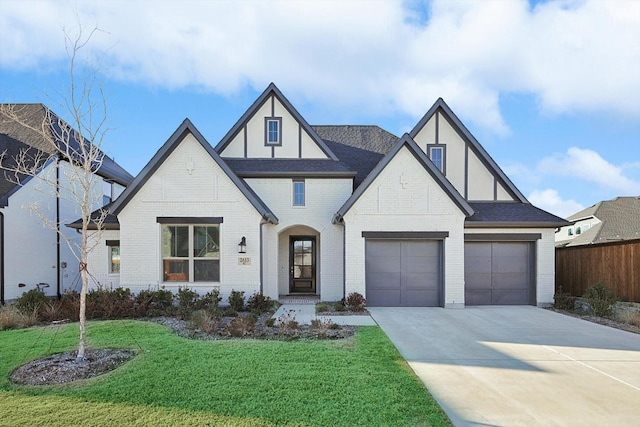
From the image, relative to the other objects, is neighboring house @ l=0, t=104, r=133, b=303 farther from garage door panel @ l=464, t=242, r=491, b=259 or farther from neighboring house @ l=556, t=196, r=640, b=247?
neighboring house @ l=556, t=196, r=640, b=247

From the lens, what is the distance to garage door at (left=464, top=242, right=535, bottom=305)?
1380 cm

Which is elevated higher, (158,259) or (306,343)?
(158,259)

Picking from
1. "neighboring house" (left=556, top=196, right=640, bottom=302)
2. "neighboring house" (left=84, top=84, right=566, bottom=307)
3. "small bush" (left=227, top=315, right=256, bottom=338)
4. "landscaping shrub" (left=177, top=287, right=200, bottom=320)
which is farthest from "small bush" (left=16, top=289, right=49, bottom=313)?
"neighboring house" (left=556, top=196, right=640, bottom=302)

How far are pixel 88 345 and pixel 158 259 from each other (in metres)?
5.28

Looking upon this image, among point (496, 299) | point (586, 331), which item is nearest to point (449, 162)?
point (496, 299)

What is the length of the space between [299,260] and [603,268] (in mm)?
11395

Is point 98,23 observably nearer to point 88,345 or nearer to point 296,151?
point 88,345

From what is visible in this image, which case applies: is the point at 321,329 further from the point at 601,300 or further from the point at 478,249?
the point at 601,300

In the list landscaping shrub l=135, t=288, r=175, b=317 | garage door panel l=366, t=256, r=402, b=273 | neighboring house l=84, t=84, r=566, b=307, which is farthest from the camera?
garage door panel l=366, t=256, r=402, b=273

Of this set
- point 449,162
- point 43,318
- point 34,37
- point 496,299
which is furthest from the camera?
point 449,162

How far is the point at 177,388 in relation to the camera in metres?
5.36

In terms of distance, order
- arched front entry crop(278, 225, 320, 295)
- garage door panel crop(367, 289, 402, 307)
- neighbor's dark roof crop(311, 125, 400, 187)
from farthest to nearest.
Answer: neighbor's dark roof crop(311, 125, 400, 187)
arched front entry crop(278, 225, 320, 295)
garage door panel crop(367, 289, 402, 307)

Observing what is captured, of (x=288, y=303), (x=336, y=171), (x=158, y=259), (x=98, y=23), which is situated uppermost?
(x=98, y=23)

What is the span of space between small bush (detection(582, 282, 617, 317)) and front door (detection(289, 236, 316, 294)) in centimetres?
1009
